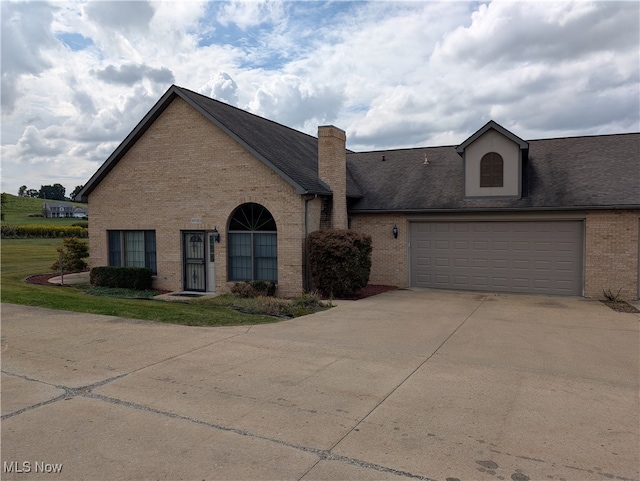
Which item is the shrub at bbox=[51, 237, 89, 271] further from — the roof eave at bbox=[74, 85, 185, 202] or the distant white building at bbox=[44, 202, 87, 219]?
the distant white building at bbox=[44, 202, 87, 219]

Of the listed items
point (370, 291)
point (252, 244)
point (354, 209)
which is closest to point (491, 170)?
point (354, 209)

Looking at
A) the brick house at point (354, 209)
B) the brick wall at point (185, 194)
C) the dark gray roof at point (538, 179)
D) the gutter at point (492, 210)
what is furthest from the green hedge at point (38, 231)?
the gutter at point (492, 210)

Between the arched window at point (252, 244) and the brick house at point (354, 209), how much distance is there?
0.12 feet

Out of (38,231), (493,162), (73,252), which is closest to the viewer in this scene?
(493,162)

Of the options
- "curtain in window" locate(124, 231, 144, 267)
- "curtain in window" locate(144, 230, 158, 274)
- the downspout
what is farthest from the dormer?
"curtain in window" locate(124, 231, 144, 267)

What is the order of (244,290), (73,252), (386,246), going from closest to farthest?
(244,290)
(386,246)
(73,252)

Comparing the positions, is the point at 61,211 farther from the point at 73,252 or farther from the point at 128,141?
the point at 128,141

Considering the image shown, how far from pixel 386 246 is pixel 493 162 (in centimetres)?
462

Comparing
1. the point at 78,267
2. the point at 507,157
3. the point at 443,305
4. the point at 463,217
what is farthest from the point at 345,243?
the point at 78,267

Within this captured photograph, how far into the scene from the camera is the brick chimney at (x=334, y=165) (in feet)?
55.3

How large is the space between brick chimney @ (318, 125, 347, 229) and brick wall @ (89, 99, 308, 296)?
1.21 m

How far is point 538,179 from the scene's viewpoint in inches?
666

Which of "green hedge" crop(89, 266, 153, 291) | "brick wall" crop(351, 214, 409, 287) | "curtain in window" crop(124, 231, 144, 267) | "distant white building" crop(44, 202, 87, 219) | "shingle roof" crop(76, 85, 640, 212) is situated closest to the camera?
"shingle roof" crop(76, 85, 640, 212)

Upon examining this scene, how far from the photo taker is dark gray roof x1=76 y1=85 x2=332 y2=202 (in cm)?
1548
